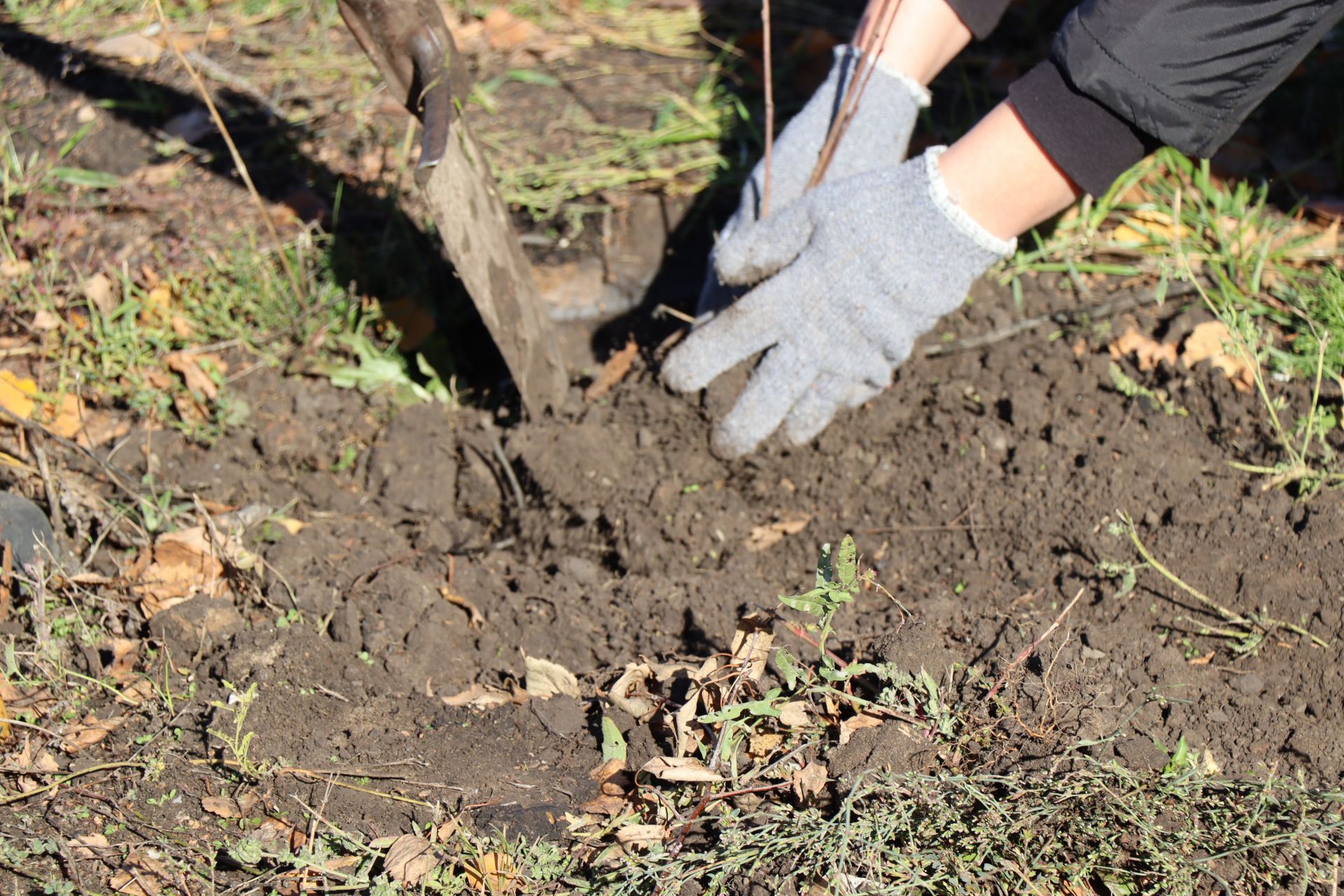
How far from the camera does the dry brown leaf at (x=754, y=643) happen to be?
4.99 feet

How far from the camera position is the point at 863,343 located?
7.10 ft

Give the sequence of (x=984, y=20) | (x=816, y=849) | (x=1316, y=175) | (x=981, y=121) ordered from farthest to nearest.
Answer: (x=1316, y=175), (x=984, y=20), (x=981, y=121), (x=816, y=849)

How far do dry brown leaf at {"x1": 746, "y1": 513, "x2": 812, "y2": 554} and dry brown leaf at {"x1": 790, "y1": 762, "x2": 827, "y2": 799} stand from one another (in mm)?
689

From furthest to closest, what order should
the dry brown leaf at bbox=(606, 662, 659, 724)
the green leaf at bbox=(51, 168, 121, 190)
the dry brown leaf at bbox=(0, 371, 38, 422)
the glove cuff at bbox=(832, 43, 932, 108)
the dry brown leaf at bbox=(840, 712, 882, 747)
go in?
the green leaf at bbox=(51, 168, 121, 190), the glove cuff at bbox=(832, 43, 932, 108), the dry brown leaf at bbox=(0, 371, 38, 422), the dry brown leaf at bbox=(606, 662, 659, 724), the dry brown leaf at bbox=(840, 712, 882, 747)

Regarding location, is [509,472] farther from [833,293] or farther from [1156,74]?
[1156,74]

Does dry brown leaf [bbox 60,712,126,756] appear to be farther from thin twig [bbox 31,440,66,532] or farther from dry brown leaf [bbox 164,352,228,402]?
dry brown leaf [bbox 164,352,228,402]

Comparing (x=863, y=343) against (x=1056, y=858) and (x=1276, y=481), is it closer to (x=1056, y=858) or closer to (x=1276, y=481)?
(x=1276, y=481)

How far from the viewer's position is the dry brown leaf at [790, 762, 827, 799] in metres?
1.42

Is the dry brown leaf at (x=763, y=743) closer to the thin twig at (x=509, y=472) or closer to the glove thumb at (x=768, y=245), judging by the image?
the thin twig at (x=509, y=472)

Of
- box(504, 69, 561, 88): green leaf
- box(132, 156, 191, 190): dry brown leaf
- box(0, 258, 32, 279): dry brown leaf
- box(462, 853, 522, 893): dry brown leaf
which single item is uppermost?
box(0, 258, 32, 279): dry brown leaf

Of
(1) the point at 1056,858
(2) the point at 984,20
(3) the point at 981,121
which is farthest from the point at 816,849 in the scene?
(2) the point at 984,20

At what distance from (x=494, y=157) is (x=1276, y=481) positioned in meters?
2.23

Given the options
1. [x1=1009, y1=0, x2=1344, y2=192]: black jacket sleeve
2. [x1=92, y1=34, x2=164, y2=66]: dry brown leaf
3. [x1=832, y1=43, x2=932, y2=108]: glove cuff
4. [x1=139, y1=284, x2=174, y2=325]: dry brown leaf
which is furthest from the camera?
[x1=92, y1=34, x2=164, y2=66]: dry brown leaf

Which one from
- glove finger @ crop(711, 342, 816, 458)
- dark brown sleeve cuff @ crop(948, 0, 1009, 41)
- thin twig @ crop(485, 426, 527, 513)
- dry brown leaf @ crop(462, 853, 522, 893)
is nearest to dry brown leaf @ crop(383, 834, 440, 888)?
dry brown leaf @ crop(462, 853, 522, 893)
